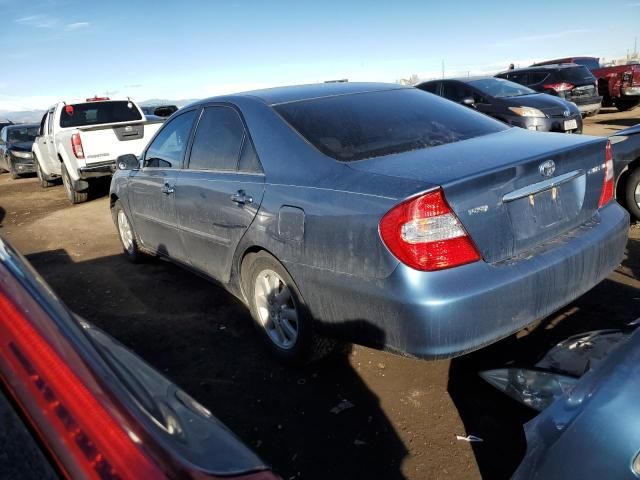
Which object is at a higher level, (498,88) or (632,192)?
(498,88)

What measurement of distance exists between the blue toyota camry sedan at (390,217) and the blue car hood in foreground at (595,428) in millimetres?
667

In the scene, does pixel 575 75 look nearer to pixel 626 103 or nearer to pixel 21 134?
pixel 626 103

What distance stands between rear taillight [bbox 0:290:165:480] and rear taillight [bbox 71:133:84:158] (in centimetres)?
933

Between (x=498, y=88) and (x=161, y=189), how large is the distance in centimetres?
857

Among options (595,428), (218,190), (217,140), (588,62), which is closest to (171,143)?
(217,140)

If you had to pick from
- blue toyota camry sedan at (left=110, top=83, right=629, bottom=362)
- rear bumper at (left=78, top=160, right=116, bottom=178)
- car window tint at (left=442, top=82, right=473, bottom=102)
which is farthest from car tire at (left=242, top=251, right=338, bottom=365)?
car window tint at (left=442, top=82, right=473, bottom=102)

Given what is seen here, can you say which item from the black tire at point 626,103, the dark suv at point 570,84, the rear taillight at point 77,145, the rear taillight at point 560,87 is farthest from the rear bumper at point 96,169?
the black tire at point 626,103

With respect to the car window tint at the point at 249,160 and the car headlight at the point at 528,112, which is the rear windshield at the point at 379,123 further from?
the car headlight at the point at 528,112

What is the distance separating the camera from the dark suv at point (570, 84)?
14094 mm

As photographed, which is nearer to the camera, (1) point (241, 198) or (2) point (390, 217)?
(2) point (390, 217)

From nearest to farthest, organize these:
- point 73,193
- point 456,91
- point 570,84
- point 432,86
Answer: point 73,193
point 456,91
point 432,86
point 570,84

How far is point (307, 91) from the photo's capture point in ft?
11.8

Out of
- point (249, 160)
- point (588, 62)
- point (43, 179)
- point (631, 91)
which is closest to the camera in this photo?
point (249, 160)

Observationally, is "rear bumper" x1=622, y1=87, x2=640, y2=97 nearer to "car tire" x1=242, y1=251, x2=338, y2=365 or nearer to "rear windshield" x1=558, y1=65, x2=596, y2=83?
"rear windshield" x1=558, y1=65, x2=596, y2=83
